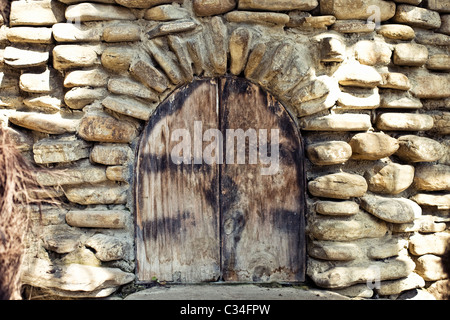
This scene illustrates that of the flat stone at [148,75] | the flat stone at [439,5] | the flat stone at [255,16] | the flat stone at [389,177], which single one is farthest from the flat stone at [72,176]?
the flat stone at [439,5]

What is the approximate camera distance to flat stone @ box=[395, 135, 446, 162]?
258cm

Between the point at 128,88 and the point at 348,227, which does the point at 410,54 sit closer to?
the point at 348,227

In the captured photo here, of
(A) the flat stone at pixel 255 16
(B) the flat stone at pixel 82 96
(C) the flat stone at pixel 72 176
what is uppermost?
(A) the flat stone at pixel 255 16

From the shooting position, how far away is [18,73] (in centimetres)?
262

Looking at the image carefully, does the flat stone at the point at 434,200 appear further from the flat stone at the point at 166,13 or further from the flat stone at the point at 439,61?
the flat stone at the point at 166,13

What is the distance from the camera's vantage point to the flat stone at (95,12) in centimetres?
248

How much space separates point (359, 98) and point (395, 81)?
0.74 feet

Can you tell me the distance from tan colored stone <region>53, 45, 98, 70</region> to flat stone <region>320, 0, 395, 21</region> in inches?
51.8

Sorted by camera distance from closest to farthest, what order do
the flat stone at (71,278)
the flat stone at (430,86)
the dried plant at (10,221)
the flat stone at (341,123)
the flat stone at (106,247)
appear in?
the dried plant at (10,221) → the flat stone at (71,278) → the flat stone at (106,247) → the flat stone at (341,123) → the flat stone at (430,86)

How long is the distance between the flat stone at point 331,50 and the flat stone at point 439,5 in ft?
2.00

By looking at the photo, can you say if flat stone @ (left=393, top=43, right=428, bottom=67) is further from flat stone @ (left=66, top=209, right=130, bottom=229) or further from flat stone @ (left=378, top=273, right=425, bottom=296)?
flat stone @ (left=66, top=209, right=130, bottom=229)

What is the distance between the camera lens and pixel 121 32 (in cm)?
248

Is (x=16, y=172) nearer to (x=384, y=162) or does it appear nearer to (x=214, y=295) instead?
(x=214, y=295)

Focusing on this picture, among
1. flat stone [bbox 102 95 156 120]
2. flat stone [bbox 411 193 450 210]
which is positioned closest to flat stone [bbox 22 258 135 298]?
flat stone [bbox 102 95 156 120]
